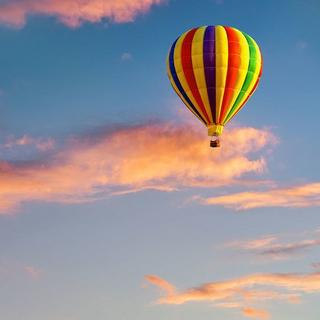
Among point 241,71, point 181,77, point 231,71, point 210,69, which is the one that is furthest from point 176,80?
point 241,71

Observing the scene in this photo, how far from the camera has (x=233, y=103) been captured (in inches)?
4860

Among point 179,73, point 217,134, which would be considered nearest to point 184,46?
point 179,73

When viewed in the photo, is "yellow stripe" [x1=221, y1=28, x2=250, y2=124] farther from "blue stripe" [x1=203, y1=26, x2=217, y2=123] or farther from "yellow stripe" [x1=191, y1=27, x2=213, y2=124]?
"yellow stripe" [x1=191, y1=27, x2=213, y2=124]

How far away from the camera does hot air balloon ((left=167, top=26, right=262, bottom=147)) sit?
12231cm

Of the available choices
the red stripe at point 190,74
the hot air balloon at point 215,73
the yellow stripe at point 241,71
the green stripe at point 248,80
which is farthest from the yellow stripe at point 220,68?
the red stripe at point 190,74

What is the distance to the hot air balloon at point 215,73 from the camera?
122 meters

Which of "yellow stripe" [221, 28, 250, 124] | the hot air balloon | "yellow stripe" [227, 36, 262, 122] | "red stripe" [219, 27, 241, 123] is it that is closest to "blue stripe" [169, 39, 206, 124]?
the hot air balloon

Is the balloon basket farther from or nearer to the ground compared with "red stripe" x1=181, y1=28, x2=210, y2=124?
nearer to the ground

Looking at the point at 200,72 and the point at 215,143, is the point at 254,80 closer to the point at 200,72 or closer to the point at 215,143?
the point at 200,72

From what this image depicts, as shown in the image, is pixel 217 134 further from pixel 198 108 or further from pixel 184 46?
pixel 184 46

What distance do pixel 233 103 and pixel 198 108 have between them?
4.36 m

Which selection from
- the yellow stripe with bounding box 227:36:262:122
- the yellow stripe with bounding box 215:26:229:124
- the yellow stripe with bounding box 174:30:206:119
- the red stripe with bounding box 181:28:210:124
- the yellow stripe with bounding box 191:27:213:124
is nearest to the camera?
the yellow stripe with bounding box 215:26:229:124

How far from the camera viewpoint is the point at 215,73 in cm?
12244

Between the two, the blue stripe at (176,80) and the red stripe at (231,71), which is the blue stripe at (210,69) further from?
the blue stripe at (176,80)
